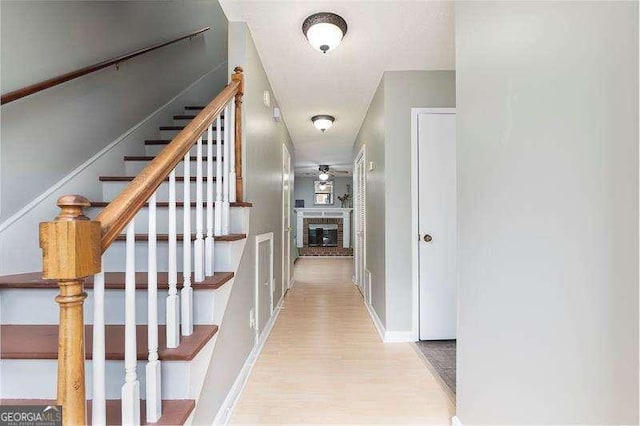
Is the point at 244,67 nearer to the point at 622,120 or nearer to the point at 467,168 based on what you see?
the point at 467,168

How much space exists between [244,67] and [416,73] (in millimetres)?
1541

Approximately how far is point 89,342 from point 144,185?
2.35ft

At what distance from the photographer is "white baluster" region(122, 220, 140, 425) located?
0.88 metres

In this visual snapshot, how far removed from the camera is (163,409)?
108 centimetres

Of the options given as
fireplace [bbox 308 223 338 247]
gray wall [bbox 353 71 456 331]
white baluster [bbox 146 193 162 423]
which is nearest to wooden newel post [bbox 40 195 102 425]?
white baluster [bbox 146 193 162 423]

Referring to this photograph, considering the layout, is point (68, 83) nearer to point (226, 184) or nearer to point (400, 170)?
point (226, 184)

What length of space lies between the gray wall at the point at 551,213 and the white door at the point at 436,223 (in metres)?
1.32

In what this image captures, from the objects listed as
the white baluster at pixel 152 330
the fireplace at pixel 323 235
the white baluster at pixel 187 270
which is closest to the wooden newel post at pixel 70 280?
the white baluster at pixel 152 330

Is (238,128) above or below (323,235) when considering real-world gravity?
above

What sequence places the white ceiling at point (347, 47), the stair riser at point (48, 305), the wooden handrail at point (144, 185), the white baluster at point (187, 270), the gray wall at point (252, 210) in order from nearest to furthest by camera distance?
the wooden handrail at point (144, 185), the white baluster at point (187, 270), the stair riser at point (48, 305), the gray wall at point (252, 210), the white ceiling at point (347, 47)

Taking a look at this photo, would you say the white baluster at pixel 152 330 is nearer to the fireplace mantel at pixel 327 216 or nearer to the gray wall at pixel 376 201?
the gray wall at pixel 376 201

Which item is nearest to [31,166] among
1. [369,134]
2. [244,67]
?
[244,67]

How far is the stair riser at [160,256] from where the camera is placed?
5.31ft

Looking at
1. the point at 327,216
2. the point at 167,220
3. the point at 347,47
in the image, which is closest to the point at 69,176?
the point at 167,220
